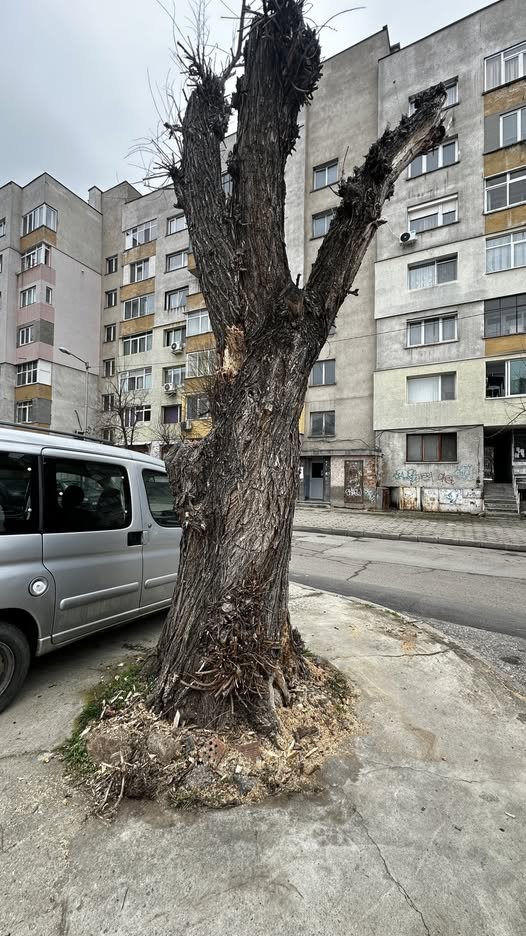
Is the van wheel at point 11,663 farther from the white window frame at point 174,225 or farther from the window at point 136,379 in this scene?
the white window frame at point 174,225

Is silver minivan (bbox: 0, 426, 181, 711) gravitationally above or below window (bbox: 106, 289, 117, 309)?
below

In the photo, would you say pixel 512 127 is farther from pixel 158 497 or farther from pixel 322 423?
pixel 158 497

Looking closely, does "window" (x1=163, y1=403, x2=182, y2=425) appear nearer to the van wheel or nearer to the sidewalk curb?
the sidewalk curb

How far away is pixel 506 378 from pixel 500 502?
5.30 metres

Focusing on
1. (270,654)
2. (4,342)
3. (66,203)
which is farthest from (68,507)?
(66,203)

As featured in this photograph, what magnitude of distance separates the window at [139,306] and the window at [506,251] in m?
20.8

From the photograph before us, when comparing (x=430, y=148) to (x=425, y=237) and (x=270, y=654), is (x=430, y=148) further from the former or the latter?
(x=425, y=237)

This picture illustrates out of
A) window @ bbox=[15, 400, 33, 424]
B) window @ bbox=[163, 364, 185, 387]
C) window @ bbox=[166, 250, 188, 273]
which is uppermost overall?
window @ bbox=[166, 250, 188, 273]

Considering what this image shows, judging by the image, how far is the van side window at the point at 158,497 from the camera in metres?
4.45

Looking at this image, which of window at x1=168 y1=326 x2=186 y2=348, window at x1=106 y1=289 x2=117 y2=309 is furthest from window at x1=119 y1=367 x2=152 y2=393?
window at x1=106 y1=289 x2=117 y2=309

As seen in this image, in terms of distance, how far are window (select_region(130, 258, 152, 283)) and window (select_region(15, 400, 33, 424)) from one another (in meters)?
11.5

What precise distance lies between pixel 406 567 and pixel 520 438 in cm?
1467

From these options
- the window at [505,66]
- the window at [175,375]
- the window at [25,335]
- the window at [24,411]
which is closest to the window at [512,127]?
the window at [505,66]

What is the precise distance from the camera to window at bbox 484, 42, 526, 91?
62.5 ft
